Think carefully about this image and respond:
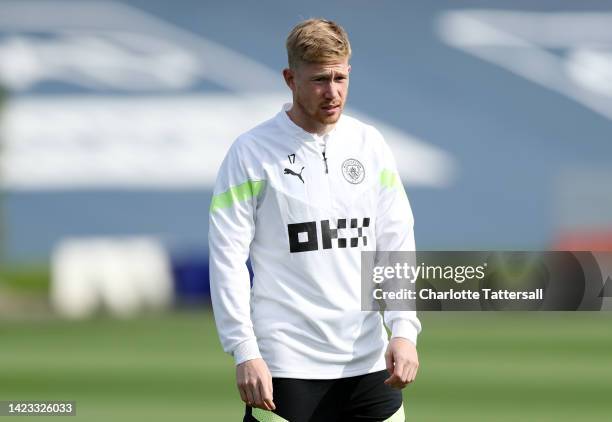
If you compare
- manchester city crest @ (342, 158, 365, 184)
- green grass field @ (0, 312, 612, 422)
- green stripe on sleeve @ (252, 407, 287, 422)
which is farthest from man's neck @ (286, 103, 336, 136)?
green grass field @ (0, 312, 612, 422)

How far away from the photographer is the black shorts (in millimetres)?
3703

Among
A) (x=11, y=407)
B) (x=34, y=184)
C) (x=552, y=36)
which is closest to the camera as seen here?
(x=11, y=407)

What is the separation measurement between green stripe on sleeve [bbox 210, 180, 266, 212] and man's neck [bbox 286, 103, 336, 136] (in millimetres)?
233

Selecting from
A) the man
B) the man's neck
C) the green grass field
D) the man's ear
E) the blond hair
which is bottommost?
the green grass field

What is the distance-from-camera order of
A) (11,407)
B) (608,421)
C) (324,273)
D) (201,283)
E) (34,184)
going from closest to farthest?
(324,273) < (608,421) < (11,407) < (201,283) < (34,184)

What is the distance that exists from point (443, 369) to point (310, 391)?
928 centimetres

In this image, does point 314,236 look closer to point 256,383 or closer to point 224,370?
point 256,383

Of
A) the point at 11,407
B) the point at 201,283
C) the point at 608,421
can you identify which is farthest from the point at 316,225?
the point at 201,283

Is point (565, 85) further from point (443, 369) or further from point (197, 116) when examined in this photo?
point (443, 369)

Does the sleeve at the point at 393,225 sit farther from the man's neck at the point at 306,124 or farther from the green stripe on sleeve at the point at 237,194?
the green stripe on sleeve at the point at 237,194

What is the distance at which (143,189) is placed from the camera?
3719cm

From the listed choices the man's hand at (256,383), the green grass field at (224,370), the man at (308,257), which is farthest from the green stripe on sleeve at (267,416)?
the green grass field at (224,370)

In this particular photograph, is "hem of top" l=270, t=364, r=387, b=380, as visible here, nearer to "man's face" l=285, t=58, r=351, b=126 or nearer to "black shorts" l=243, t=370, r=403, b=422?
"black shorts" l=243, t=370, r=403, b=422

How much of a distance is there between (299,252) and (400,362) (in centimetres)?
47
